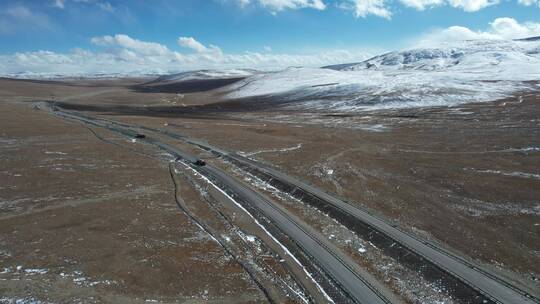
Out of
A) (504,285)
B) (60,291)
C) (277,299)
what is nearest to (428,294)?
(504,285)

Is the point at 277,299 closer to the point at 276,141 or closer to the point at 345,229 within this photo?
the point at 345,229

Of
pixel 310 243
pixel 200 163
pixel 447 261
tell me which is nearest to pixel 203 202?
pixel 310 243

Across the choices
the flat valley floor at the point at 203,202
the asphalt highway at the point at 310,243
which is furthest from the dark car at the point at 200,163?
the flat valley floor at the point at 203,202

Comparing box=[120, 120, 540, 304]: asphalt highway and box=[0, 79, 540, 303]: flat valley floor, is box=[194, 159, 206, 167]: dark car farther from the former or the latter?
box=[120, 120, 540, 304]: asphalt highway

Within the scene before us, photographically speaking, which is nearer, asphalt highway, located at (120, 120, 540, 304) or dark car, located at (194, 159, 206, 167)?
asphalt highway, located at (120, 120, 540, 304)

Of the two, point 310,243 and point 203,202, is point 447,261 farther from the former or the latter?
point 203,202

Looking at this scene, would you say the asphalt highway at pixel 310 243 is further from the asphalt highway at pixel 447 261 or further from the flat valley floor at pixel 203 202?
the asphalt highway at pixel 447 261

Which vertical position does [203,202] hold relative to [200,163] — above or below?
below

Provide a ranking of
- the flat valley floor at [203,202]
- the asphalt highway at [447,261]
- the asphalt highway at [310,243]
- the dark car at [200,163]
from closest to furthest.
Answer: the asphalt highway at [447,261] → the asphalt highway at [310,243] → the flat valley floor at [203,202] → the dark car at [200,163]

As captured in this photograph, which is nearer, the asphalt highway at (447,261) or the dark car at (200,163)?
the asphalt highway at (447,261)

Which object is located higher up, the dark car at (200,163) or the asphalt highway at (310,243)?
the dark car at (200,163)

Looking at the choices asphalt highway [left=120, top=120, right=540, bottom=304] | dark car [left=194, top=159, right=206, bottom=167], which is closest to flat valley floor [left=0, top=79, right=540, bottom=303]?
asphalt highway [left=120, top=120, right=540, bottom=304]
